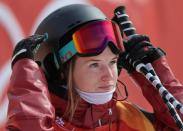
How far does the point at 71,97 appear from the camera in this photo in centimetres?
204

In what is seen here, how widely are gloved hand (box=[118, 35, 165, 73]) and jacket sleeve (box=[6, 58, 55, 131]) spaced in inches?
14.9

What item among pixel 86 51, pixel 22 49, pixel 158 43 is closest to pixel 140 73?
pixel 86 51

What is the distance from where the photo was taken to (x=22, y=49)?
76.4 inches

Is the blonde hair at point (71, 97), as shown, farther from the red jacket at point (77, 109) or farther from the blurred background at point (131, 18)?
the blurred background at point (131, 18)

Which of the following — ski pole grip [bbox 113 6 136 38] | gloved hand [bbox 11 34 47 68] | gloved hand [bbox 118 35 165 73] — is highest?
gloved hand [bbox 11 34 47 68]

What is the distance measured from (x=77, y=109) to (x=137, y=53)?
307mm

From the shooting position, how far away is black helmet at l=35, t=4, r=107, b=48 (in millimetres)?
2055

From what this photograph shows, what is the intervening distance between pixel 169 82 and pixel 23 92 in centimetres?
58

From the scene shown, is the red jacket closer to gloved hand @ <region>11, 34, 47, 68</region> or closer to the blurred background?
gloved hand @ <region>11, 34, 47, 68</region>

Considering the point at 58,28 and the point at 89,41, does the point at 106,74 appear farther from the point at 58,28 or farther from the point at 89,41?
the point at 58,28

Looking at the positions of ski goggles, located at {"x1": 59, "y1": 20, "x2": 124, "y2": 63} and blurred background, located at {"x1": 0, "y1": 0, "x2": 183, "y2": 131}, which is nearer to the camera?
ski goggles, located at {"x1": 59, "y1": 20, "x2": 124, "y2": 63}

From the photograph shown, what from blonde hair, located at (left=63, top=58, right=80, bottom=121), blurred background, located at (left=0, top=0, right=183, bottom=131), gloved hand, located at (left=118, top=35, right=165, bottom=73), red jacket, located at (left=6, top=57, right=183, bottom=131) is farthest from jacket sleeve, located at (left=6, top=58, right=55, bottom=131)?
blurred background, located at (left=0, top=0, right=183, bottom=131)

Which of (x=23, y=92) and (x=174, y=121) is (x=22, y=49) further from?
(x=174, y=121)

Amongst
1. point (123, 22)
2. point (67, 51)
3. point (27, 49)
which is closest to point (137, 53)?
point (123, 22)
